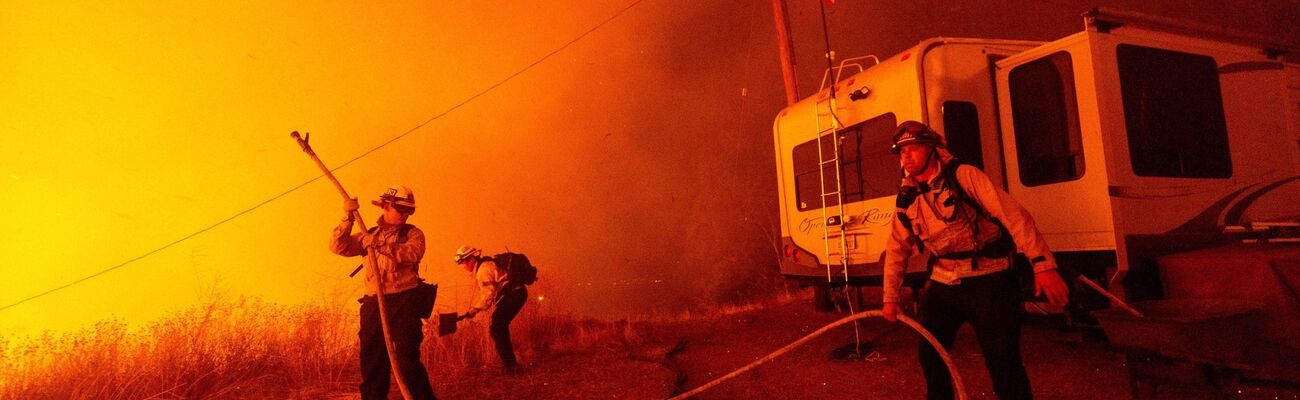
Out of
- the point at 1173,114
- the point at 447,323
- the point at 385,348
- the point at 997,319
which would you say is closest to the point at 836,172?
the point at 1173,114

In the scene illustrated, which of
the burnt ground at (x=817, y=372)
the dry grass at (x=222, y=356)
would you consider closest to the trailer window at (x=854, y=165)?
the burnt ground at (x=817, y=372)

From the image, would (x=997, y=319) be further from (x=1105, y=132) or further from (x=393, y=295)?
(x=393, y=295)

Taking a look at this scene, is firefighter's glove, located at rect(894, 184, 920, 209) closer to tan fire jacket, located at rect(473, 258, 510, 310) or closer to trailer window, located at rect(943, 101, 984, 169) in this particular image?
trailer window, located at rect(943, 101, 984, 169)

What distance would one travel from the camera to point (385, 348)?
404 cm

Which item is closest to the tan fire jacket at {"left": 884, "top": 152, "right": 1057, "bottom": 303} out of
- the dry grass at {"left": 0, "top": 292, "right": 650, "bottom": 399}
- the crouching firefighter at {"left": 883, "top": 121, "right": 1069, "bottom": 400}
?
the crouching firefighter at {"left": 883, "top": 121, "right": 1069, "bottom": 400}

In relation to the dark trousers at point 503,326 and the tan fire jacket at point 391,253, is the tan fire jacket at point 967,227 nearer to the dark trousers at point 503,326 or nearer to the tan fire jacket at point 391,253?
the tan fire jacket at point 391,253

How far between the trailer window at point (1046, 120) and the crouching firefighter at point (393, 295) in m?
4.69

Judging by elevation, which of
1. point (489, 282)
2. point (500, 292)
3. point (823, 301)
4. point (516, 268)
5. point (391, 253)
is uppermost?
point (391, 253)

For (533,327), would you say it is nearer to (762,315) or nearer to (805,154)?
(762,315)

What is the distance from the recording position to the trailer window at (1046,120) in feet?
14.6

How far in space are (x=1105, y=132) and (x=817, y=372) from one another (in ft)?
9.25

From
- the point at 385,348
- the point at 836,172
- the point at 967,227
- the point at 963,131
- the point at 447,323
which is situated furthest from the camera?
the point at 836,172

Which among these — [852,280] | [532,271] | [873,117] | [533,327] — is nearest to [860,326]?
[852,280]

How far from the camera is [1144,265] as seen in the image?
4281mm
